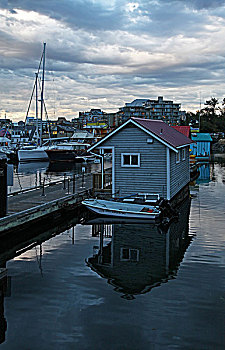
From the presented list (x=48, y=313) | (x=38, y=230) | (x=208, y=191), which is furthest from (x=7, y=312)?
(x=208, y=191)

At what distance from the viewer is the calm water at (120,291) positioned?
28.9 feet

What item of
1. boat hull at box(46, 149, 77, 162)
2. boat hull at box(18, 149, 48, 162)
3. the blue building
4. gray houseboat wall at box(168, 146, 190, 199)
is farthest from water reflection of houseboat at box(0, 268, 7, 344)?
the blue building

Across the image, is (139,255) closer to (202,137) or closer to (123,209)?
(123,209)

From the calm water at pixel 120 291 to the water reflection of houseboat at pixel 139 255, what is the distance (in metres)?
0.04

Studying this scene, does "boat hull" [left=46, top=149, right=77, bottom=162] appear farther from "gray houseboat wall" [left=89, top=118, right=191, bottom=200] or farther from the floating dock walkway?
"gray houseboat wall" [left=89, top=118, right=191, bottom=200]

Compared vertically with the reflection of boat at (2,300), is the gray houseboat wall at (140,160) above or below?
above

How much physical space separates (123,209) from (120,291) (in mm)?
8979

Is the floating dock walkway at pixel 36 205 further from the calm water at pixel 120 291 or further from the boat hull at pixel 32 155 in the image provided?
the boat hull at pixel 32 155

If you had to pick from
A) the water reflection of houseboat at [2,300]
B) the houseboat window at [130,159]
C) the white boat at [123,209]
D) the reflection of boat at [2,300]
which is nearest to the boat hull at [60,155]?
the houseboat window at [130,159]

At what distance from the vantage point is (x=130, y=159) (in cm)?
2286

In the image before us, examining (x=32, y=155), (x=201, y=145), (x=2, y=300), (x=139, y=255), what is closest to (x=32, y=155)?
(x=32, y=155)

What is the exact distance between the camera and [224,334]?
29.1 feet

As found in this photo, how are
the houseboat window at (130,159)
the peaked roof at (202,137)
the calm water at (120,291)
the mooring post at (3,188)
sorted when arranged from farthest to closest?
the peaked roof at (202,137) < the houseboat window at (130,159) < the mooring post at (3,188) < the calm water at (120,291)

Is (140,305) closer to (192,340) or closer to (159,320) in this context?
(159,320)
